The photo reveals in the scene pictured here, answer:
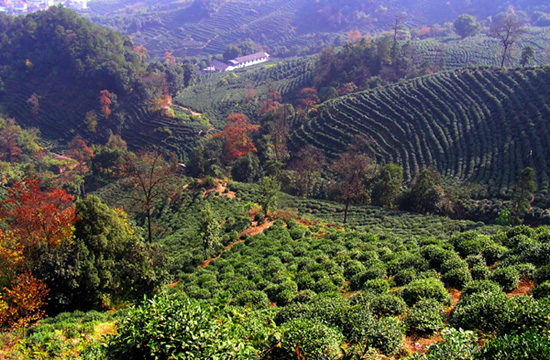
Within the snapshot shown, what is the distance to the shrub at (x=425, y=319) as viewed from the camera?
868 centimetres

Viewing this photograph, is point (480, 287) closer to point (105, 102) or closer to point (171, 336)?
point (171, 336)

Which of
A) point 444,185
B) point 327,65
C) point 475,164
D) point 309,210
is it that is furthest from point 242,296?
point 327,65

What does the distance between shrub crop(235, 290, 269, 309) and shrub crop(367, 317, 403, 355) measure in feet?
19.6

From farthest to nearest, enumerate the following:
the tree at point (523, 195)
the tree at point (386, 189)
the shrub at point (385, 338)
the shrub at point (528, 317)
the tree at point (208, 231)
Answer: the tree at point (386, 189), the tree at point (523, 195), the tree at point (208, 231), the shrub at point (385, 338), the shrub at point (528, 317)

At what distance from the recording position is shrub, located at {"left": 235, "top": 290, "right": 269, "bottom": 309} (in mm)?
13180

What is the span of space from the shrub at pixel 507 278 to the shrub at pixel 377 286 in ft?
10.2

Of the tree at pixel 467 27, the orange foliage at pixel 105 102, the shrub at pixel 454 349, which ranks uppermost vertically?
the tree at pixel 467 27

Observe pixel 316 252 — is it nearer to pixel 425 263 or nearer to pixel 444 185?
pixel 425 263

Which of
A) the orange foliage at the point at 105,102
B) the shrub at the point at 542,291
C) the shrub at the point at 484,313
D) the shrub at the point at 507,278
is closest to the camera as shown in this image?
the shrub at the point at 484,313

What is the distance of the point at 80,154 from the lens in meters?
52.1

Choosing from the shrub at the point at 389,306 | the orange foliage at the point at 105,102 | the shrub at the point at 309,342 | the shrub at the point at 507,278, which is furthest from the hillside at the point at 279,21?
the shrub at the point at 309,342

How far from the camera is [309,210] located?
106 ft

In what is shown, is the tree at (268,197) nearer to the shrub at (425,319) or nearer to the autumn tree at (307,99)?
the shrub at (425,319)

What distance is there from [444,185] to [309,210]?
45.4ft
